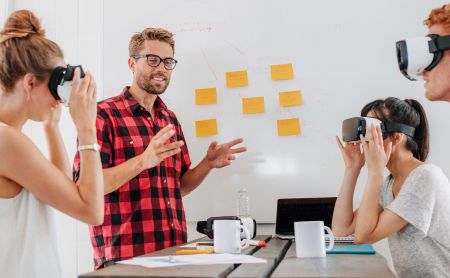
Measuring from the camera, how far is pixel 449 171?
211 centimetres

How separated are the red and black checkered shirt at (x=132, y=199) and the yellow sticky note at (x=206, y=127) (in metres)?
0.34

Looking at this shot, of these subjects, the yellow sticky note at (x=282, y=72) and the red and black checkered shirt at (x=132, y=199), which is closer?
the red and black checkered shirt at (x=132, y=199)

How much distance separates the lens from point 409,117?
167cm

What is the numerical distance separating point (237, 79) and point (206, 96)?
0.19m

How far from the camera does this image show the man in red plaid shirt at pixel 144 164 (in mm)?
1822

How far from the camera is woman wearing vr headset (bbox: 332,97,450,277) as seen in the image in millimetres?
1428

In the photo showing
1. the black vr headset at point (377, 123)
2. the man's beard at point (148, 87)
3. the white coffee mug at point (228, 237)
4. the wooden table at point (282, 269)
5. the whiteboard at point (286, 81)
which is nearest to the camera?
the wooden table at point (282, 269)

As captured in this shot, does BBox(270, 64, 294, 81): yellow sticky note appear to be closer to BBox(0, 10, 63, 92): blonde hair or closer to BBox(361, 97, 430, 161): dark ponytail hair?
BBox(361, 97, 430, 161): dark ponytail hair

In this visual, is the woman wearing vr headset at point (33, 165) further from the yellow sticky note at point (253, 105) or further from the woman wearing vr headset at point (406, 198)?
the yellow sticky note at point (253, 105)

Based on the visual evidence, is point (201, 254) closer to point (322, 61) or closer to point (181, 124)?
point (181, 124)

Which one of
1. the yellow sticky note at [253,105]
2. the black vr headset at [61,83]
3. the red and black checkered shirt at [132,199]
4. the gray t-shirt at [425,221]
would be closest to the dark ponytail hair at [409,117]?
the gray t-shirt at [425,221]

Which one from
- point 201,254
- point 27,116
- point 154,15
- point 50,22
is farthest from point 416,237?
point 50,22

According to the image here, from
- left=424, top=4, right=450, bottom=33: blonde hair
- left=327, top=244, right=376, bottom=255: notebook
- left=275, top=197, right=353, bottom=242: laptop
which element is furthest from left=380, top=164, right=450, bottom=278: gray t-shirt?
left=275, top=197, right=353, bottom=242: laptop

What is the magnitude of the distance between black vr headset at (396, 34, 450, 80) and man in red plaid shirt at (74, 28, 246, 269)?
2.92 ft
